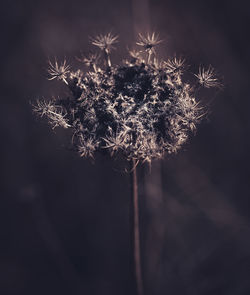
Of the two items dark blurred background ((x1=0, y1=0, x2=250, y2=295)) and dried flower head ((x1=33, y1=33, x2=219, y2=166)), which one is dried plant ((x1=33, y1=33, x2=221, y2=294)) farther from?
dark blurred background ((x1=0, y1=0, x2=250, y2=295))

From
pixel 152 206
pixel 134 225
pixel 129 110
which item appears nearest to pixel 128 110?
pixel 129 110

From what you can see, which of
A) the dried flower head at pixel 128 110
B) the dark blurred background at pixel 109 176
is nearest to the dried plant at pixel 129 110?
the dried flower head at pixel 128 110

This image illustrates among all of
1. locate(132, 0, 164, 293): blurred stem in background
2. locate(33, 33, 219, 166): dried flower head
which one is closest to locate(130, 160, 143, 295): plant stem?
locate(33, 33, 219, 166): dried flower head

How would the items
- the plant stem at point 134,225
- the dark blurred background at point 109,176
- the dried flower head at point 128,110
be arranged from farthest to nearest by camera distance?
the dark blurred background at point 109,176, the plant stem at point 134,225, the dried flower head at point 128,110

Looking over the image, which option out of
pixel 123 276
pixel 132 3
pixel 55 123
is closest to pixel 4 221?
pixel 123 276

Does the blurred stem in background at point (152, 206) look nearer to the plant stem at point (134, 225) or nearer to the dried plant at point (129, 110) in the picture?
the plant stem at point (134, 225)

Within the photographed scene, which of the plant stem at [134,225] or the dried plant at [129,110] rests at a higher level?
the dried plant at [129,110]
